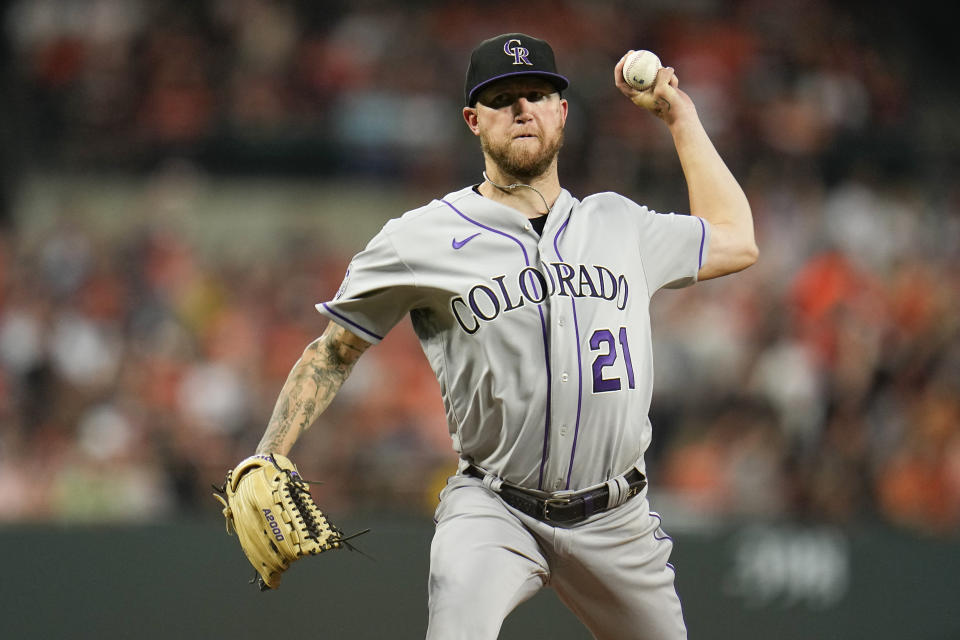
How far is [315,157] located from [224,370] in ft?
9.00

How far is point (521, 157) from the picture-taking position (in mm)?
3562

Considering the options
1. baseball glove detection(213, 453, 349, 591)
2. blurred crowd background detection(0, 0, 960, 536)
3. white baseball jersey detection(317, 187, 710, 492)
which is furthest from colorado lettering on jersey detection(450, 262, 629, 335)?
blurred crowd background detection(0, 0, 960, 536)

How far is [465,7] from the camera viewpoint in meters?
11.7

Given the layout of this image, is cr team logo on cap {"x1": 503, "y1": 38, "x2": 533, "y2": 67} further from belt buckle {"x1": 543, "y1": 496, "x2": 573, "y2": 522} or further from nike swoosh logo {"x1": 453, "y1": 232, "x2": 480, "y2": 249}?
belt buckle {"x1": 543, "y1": 496, "x2": 573, "y2": 522}

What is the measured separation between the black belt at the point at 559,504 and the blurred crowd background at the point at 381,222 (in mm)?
3900

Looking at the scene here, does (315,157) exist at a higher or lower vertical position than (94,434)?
higher

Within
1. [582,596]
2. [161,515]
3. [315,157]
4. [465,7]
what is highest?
[465,7]

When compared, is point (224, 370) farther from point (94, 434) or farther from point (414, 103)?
point (414, 103)

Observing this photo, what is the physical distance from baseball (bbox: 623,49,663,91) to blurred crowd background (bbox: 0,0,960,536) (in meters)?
3.90

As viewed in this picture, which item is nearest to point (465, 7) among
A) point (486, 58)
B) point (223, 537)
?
point (223, 537)

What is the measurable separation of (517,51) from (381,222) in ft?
23.7

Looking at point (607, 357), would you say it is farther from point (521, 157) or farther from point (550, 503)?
point (521, 157)

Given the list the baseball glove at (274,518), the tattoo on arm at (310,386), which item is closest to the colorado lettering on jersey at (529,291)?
the tattoo on arm at (310,386)

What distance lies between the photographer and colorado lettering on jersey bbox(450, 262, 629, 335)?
3.44 m
